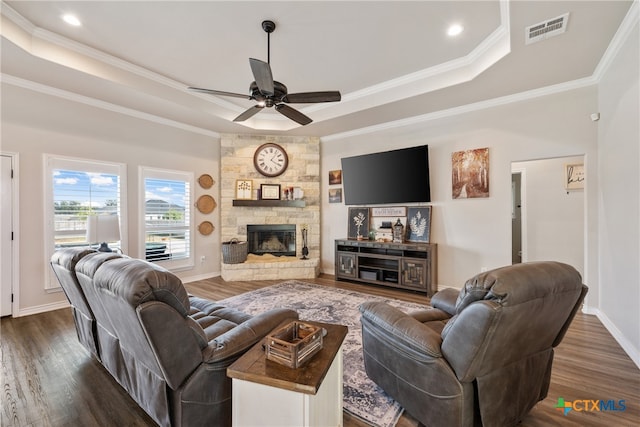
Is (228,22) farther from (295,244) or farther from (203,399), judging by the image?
(295,244)

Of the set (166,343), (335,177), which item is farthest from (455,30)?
(166,343)

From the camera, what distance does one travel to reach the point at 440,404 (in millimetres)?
1467

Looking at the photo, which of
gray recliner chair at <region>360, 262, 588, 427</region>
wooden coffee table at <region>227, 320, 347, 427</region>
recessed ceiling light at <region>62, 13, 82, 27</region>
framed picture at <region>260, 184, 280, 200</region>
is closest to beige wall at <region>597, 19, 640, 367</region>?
gray recliner chair at <region>360, 262, 588, 427</region>

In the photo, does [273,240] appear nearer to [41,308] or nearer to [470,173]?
[41,308]

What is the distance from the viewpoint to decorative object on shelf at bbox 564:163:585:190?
4.60 meters

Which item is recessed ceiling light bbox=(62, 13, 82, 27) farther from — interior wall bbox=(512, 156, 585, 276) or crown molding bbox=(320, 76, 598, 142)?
interior wall bbox=(512, 156, 585, 276)

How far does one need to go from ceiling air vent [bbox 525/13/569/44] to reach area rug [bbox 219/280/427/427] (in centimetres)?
328

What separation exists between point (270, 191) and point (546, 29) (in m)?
4.69

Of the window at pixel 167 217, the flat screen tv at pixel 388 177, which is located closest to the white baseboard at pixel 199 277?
the window at pixel 167 217

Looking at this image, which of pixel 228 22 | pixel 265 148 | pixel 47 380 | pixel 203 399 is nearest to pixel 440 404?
pixel 203 399

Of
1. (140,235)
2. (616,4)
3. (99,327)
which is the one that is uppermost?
(616,4)

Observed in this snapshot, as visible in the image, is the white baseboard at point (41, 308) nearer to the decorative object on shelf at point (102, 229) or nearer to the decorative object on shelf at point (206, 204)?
the decorative object on shelf at point (102, 229)

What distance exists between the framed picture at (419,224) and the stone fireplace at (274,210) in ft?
6.41

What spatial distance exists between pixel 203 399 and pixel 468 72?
424 centimetres
